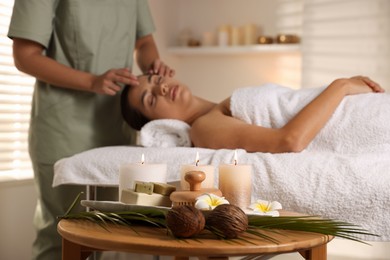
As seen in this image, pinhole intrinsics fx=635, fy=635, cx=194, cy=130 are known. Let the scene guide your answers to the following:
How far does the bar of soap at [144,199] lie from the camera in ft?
4.71

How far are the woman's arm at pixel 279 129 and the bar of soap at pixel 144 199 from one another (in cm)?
62

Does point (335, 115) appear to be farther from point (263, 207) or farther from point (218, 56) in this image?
point (218, 56)

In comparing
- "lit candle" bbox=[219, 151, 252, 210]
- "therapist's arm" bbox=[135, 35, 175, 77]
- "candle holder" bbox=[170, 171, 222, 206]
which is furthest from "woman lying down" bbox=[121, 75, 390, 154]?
"candle holder" bbox=[170, 171, 222, 206]

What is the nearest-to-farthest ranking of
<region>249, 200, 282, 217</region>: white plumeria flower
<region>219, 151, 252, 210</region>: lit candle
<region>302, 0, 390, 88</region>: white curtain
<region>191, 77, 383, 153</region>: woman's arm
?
<region>249, 200, 282, 217</region>: white plumeria flower < <region>219, 151, 252, 210</region>: lit candle < <region>191, 77, 383, 153</region>: woman's arm < <region>302, 0, 390, 88</region>: white curtain

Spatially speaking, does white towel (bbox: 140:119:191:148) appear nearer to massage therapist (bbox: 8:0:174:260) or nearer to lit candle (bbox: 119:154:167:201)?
massage therapist (bbox: 8:0:174:260)

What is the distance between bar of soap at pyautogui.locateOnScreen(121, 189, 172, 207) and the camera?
1435mm

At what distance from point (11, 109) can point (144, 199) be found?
5.45 feet

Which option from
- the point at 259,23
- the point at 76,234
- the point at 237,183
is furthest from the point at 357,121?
the point at 259,23

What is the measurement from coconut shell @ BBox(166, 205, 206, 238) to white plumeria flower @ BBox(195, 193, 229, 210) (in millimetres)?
124

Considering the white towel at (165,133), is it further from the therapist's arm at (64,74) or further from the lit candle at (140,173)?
the lit candle at (140,173)

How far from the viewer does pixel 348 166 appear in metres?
1.78

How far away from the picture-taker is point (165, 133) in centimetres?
239

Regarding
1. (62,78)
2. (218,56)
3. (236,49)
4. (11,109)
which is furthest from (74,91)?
(218,56)

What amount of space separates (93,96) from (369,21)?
1.72 metres
